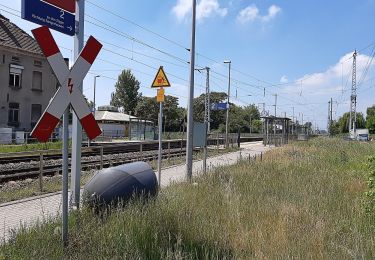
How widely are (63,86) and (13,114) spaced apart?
3743 centimetres

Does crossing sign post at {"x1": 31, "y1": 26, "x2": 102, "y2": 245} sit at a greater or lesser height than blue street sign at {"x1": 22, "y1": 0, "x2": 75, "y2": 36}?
lesser

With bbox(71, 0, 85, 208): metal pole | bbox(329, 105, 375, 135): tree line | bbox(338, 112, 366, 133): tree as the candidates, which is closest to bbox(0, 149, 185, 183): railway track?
bbox(71, 0, 85, 208): metal pole

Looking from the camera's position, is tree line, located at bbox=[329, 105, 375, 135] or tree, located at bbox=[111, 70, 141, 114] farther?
tree line, located at bbox=[329, 105, 375, 135]

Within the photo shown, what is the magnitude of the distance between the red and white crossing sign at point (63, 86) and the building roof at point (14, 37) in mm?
37046

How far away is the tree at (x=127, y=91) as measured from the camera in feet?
354

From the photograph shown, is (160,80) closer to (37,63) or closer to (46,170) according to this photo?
(46,170)

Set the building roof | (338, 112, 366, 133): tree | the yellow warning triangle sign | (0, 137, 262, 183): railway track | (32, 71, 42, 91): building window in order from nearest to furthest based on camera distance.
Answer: the yellow warning triangle sign → (0, 137, 262, 183): railway track → the building roof → (32, 71, 42, 91): building window → (338, 112, 366, 133): tree

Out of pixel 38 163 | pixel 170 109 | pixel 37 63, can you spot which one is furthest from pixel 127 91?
pixel 38 163

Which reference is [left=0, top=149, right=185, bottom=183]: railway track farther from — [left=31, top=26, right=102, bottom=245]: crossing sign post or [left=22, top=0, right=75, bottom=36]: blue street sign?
[left=31, top=26, right=102, bottom=245]: crossing sign post

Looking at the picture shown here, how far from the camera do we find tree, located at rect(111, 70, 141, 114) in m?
108

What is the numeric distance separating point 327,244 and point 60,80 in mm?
3887

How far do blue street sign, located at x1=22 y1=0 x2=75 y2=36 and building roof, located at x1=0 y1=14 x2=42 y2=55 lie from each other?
35.3 metres

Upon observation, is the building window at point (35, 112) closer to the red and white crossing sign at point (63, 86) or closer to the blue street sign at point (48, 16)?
the blue street sign at point (48, 16)

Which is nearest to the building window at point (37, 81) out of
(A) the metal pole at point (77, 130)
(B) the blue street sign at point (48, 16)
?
(A) the metal pole at point (77, 130)
